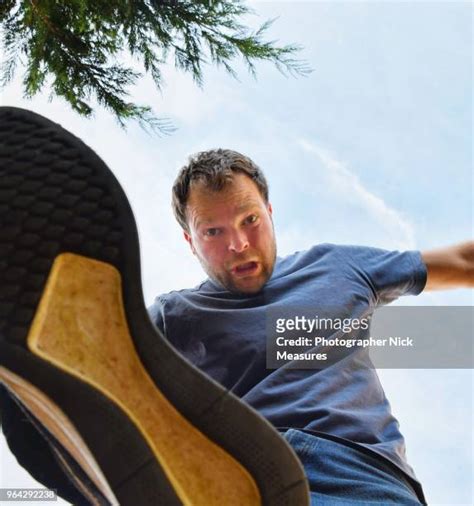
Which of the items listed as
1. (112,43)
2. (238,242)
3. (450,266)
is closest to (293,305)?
(238,242)

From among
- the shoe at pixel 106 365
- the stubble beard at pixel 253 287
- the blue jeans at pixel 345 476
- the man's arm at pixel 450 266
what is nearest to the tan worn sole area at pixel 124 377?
the shoe at pixel 106 365

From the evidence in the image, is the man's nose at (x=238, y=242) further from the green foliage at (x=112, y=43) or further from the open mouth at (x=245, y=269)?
the green foliage at (x=112, y=43)

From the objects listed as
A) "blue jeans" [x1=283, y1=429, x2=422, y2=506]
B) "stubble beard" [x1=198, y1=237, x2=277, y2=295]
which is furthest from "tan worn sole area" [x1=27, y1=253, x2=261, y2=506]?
"stubble beard" [x1=198, y1=237, x2=277, y2=295]

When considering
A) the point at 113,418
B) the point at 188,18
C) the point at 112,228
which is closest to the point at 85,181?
the point at 112,228

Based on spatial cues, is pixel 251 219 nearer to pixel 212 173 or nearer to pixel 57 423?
pixel 212 173

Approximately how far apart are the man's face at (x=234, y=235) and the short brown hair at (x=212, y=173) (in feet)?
0.03

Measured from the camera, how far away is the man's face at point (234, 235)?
868 mm

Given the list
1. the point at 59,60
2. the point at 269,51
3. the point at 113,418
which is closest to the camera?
the point at 113,418

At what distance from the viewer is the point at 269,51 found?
1.29 meters

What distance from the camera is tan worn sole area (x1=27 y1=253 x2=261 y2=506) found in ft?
1.55

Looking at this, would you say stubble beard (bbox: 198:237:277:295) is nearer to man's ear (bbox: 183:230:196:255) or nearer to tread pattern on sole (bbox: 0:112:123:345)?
man's ear (bbox: 183:230:196:255)

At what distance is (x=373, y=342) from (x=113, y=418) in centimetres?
56

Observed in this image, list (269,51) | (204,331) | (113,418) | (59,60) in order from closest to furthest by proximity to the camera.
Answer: (113,418), (204,331), (59,60), (269,51)

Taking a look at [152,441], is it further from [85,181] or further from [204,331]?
[204,331]
